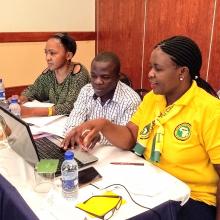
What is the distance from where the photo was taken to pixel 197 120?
127 centimetres

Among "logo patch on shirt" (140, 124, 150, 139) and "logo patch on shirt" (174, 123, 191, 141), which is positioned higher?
"logo patch on shirt" (174, 123, 191, 141)

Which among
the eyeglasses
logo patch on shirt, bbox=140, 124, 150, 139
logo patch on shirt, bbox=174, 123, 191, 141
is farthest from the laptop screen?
logo patch on shirt, bbox=174, 123, 191, 141

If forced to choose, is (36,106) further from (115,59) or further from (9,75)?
(9,75)

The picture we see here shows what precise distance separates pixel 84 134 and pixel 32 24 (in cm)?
293

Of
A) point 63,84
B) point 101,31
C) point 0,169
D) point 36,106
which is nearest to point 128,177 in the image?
point 0,169

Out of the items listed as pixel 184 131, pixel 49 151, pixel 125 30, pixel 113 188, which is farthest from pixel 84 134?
pixel 125 30

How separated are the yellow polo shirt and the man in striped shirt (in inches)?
19.1

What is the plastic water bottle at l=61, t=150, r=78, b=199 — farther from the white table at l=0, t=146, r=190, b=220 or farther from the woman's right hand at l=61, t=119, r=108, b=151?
the woman's right hand at l=61, t=119, r=108, b=151

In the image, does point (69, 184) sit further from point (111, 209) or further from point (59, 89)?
point (59, 89)

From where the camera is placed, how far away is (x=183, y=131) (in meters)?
1.30

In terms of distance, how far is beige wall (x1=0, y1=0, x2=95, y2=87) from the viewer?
12.5ft

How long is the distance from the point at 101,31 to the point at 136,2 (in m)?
0.80

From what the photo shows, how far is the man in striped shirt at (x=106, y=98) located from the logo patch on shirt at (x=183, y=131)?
1.63ft

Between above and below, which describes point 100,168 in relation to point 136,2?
below
